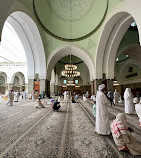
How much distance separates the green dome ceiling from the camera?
27.6ft

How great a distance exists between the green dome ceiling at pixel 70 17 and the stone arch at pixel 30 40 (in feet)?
3.81

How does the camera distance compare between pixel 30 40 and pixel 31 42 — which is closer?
pixel 30 40

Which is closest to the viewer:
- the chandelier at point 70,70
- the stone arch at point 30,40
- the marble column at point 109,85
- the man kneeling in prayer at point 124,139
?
the man kneeling in prayer at point 124,139

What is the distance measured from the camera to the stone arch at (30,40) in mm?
7143

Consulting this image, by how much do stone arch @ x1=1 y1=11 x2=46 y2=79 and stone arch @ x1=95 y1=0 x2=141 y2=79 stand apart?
18.1 ft

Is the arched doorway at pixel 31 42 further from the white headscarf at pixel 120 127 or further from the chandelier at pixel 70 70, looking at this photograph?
the white headscarf at pixel 120 127

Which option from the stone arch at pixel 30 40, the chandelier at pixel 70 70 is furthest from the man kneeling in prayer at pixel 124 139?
the chandelier at pixel 70 70

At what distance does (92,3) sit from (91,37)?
292 centimetres

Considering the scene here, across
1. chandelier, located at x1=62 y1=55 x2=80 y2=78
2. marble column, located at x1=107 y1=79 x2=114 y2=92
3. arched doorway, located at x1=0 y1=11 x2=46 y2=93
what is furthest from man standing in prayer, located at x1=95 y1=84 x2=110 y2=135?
chandelier, located at x1=62 y1=55 x2=80 y2=78

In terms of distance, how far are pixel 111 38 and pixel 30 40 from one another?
722cm

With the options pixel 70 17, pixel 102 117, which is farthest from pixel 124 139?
pixel 70 17

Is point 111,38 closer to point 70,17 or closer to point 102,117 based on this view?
point 70,17

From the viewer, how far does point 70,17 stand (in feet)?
31.9

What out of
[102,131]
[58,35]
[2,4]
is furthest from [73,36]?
[102,131]
